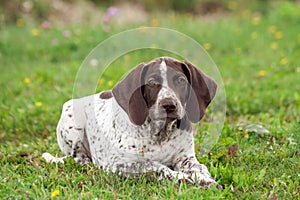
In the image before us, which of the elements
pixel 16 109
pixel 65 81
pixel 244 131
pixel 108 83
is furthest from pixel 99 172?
pixel 65 81

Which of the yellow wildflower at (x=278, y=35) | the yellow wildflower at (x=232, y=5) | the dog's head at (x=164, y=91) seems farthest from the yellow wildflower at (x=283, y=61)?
Answer: the yellow wildflower at (x=232, y=5)

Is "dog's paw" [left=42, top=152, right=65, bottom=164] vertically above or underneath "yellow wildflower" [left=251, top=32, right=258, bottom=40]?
underneath

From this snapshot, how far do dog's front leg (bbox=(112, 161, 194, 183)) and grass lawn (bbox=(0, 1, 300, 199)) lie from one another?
7 centimetres

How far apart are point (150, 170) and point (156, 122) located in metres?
0.38

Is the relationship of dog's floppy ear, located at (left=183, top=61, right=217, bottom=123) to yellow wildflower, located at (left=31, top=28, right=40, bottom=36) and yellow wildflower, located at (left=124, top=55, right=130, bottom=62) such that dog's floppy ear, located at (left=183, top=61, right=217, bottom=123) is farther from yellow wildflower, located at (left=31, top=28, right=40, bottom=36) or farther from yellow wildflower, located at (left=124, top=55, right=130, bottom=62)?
yellow wildflower, located at (left=31, top=28, right=40, bottom=36)

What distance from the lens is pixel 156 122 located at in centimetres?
427

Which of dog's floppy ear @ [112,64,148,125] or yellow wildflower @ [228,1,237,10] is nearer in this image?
dog's floppy ear @ [112,64,148,125]

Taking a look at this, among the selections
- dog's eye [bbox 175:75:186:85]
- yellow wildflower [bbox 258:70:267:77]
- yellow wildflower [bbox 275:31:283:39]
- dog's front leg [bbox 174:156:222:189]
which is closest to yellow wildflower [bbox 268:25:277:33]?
yellow wildflower [bbox 275:31:283:39]

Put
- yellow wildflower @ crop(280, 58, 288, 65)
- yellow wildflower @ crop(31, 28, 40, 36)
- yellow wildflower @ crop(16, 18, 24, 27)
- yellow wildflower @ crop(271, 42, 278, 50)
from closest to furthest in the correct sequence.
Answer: yellow wildflower @ crop(280, 58, 288, 65) < yellow wildflower @ crop(271, 42, 278, 50) < yellow wildflower @ crop(31, 28, 40, 36) < yellow wildflower @ crop(16, 18, 24, 27)

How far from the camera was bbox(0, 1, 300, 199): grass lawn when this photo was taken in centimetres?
412

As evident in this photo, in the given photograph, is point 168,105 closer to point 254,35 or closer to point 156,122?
point 156,122

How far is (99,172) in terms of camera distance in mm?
4414

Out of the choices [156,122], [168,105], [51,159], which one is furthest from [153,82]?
[51,159]

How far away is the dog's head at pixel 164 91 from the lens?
4070mm
